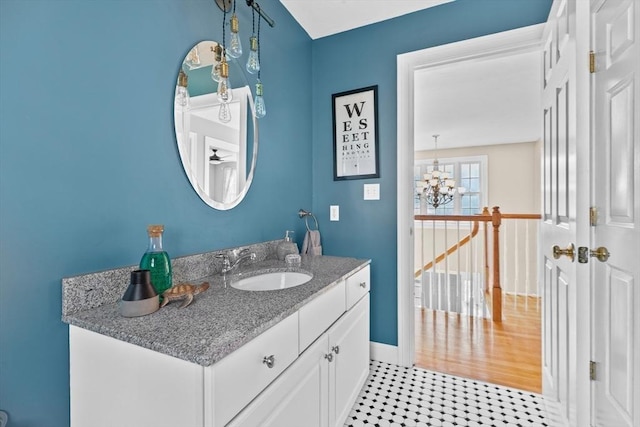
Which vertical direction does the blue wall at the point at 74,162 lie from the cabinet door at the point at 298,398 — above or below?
above

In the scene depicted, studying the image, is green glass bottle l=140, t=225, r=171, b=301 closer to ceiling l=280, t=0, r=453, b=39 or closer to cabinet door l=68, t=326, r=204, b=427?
cabinet door l=68, t=326, r=204, b=427

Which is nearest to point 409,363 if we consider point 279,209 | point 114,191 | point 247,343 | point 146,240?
point 279,209

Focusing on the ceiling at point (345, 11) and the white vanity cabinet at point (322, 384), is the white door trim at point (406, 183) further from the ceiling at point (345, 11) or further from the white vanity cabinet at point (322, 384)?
the white vanity cabinet at point (322, 384)

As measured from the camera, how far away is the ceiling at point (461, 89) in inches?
76.9

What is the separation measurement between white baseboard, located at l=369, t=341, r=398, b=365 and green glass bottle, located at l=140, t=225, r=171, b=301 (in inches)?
63.5

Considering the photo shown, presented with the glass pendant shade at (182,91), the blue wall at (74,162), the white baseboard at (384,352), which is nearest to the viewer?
the blue wall at (74,162)

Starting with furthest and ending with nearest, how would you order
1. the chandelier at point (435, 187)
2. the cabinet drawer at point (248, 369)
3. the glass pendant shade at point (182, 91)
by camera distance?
the chandelier at point (435, 187) → the glass pendant shade at point (182, 91) → the cabinet drawer at point (248, 369)

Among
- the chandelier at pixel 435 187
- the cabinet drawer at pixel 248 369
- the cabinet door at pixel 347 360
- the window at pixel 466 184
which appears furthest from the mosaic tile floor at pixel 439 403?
the window at pixel 466 184

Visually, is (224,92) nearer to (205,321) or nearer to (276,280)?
(276,280)

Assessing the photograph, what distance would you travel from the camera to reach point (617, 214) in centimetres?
92

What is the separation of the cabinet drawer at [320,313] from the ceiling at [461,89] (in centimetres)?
170

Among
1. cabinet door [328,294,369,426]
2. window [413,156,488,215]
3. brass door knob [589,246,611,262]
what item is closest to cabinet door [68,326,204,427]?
cabinet door [328,294,369,426]

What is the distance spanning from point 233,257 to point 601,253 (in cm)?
146

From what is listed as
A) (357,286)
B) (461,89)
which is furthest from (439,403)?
(461,89)
